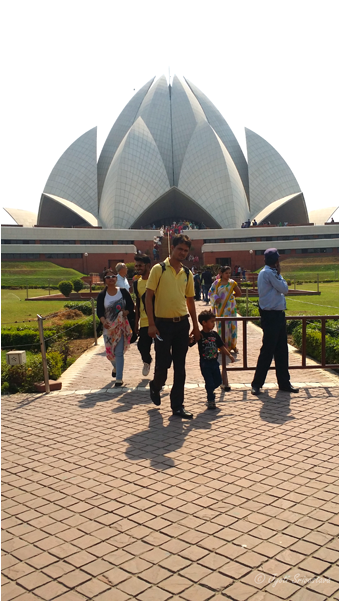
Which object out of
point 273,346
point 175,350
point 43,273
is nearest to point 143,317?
point 175,350

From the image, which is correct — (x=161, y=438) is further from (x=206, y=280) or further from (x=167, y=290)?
(x=206, y=280)

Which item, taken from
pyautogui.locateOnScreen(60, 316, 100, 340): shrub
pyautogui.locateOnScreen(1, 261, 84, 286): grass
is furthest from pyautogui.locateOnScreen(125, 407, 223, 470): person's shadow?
pyautogui.locateOnScreen(1, 261, 84, 286): grass

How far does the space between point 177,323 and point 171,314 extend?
0.25ft

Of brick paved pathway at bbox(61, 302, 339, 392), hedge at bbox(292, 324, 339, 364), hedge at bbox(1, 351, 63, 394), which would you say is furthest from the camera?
hedge at bbox(292, 324, 339, 364)

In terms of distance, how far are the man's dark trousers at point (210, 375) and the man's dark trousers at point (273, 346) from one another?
19.8 inches

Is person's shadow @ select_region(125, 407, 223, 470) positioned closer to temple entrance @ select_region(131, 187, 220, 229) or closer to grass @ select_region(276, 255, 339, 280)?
grass @ select_region(276, 255, 339, 280)

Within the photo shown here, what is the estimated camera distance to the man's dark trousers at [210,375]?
3.73 m

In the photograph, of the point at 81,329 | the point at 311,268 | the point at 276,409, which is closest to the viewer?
the point at 276,409

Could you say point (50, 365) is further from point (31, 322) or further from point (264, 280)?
point (31, 322)

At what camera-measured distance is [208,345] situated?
3.80 m

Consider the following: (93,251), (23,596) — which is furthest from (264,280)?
(93,251)

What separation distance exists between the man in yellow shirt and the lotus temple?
72.9 ft

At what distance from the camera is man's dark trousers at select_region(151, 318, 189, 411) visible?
3.51m

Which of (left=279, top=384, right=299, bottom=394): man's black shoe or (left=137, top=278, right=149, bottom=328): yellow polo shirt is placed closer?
(left=279, top=384, right=299, bottom=394): man's black shoe
